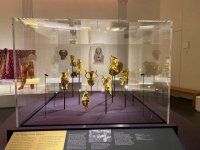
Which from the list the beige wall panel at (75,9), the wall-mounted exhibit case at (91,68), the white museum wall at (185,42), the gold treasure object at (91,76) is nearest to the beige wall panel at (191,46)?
the white museum wall at (185,42)

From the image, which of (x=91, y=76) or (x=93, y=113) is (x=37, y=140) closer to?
(x=93, y=113)

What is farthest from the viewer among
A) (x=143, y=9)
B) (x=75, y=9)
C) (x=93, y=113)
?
(x=143, y=9)

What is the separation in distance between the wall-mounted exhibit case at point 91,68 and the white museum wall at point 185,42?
3.03m

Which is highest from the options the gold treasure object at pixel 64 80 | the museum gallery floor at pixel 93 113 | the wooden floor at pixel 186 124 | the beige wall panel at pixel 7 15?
the beige wall panel at pixel 7 15

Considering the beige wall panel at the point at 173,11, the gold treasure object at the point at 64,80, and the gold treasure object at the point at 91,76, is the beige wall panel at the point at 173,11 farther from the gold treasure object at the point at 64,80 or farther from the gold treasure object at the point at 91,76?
the gold treasure object at the point at 64,80

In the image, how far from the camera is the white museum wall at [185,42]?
5875 millimetres

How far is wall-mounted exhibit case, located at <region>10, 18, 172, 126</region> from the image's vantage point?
265 centimetres

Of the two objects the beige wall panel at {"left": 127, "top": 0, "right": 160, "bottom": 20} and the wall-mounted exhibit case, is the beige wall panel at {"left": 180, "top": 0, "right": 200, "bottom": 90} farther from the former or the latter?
the wall-mounted exhibit case

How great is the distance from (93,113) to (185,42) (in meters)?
4.29

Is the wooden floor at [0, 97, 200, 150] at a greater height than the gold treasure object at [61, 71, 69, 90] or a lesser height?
lesser

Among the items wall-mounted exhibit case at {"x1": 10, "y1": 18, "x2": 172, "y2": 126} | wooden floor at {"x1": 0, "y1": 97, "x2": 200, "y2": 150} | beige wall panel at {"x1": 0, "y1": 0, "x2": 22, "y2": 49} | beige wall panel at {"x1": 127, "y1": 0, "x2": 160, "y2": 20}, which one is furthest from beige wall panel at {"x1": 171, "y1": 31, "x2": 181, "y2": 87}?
beige wall panel at {"x1": 0, "y1": 0, "x2": 22, "y2": 49}

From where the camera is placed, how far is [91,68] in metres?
3.10

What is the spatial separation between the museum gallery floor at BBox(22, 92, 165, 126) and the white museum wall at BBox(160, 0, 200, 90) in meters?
3.10

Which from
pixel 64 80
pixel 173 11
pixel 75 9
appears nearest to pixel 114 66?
pixel 64 80
